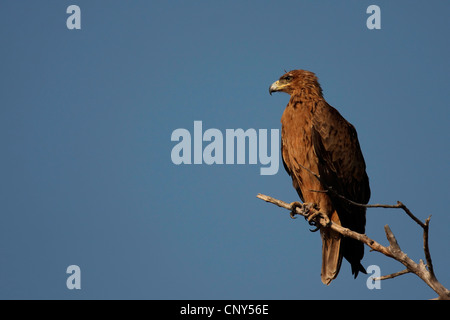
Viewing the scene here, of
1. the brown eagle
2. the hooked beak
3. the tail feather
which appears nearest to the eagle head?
the hooked beak

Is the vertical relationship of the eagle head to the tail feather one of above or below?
above

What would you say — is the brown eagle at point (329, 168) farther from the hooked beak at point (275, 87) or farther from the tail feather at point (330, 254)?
the hooked beak at point (275, 87)

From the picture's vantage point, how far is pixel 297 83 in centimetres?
891

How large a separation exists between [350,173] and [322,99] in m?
1.25

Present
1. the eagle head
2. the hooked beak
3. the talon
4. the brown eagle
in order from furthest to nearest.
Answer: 1. the hooked beak
2. the eagle head
3. the brown eagle
4. the talon

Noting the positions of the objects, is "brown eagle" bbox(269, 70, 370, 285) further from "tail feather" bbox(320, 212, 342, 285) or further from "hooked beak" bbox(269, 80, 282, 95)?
"hooked beak" bbox(269, 80, 282, 95)

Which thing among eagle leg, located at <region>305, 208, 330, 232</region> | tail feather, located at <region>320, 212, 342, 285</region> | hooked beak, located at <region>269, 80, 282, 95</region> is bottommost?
tail feather, located at <region>320, 212, 342, 285</region>

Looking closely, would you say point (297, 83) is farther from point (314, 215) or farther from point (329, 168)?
point (314, 215)

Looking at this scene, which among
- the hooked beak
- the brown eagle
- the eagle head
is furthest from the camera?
the hooked beak

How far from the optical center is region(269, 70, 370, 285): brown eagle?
26.3 ft

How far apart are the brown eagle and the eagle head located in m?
0.35

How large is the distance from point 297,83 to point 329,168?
5.27 ft
